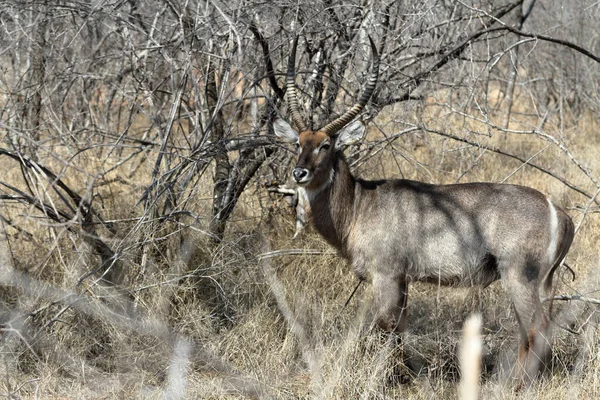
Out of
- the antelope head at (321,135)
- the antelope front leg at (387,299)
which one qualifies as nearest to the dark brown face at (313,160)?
the antelope head at (321,135)

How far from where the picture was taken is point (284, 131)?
18.0ft

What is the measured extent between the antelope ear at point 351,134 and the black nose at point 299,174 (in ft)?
1.81

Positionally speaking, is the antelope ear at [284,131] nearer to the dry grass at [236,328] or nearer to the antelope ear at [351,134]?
the antelope ear at [351,134]

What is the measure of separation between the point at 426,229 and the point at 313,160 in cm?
92

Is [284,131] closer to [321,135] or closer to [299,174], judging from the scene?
[321,135]

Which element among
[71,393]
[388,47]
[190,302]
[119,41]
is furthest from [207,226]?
[119,41]

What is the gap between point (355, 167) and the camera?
6.73m

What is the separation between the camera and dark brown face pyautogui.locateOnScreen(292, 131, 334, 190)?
5.02m

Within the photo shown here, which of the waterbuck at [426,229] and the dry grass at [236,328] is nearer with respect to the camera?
the dry grass at [236,328]

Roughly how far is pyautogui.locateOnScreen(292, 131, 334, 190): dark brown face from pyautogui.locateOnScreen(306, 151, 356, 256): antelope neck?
0.06m

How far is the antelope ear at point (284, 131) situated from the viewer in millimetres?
5453

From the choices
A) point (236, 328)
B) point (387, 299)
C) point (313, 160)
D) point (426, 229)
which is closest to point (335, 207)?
point (313, 160)

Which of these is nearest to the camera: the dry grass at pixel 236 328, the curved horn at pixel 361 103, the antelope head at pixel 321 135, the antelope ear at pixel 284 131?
the dry grass at pixel 236 328

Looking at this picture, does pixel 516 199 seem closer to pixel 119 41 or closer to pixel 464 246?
pixel 464 246
